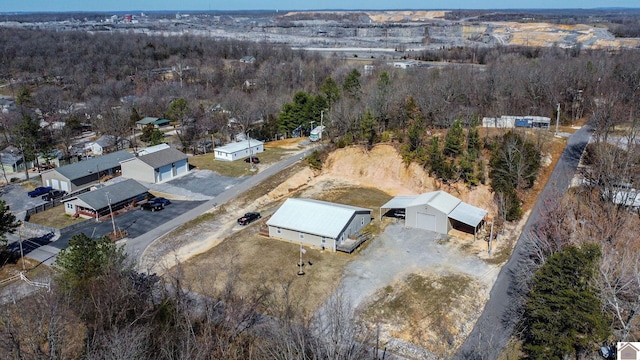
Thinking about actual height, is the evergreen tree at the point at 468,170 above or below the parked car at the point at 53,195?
above

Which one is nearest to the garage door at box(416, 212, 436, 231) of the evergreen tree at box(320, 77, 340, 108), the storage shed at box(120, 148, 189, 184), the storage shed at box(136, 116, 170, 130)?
the storage shed at box(120, 148, 189, 184)

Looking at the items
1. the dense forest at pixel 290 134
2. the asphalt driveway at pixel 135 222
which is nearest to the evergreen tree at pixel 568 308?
the dense forest at pixel 290 134

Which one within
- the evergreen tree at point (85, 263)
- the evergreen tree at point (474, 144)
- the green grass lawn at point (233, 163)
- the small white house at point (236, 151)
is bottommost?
the green grass lawn at point (233, 163)

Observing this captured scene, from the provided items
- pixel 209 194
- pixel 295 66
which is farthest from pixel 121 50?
pixel 209 194

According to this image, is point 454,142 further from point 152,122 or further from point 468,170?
point 152,122

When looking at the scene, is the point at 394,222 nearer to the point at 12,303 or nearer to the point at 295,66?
the point at 12,303

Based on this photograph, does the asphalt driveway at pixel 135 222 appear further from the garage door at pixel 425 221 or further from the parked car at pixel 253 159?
the garage door at pixel 425 221
